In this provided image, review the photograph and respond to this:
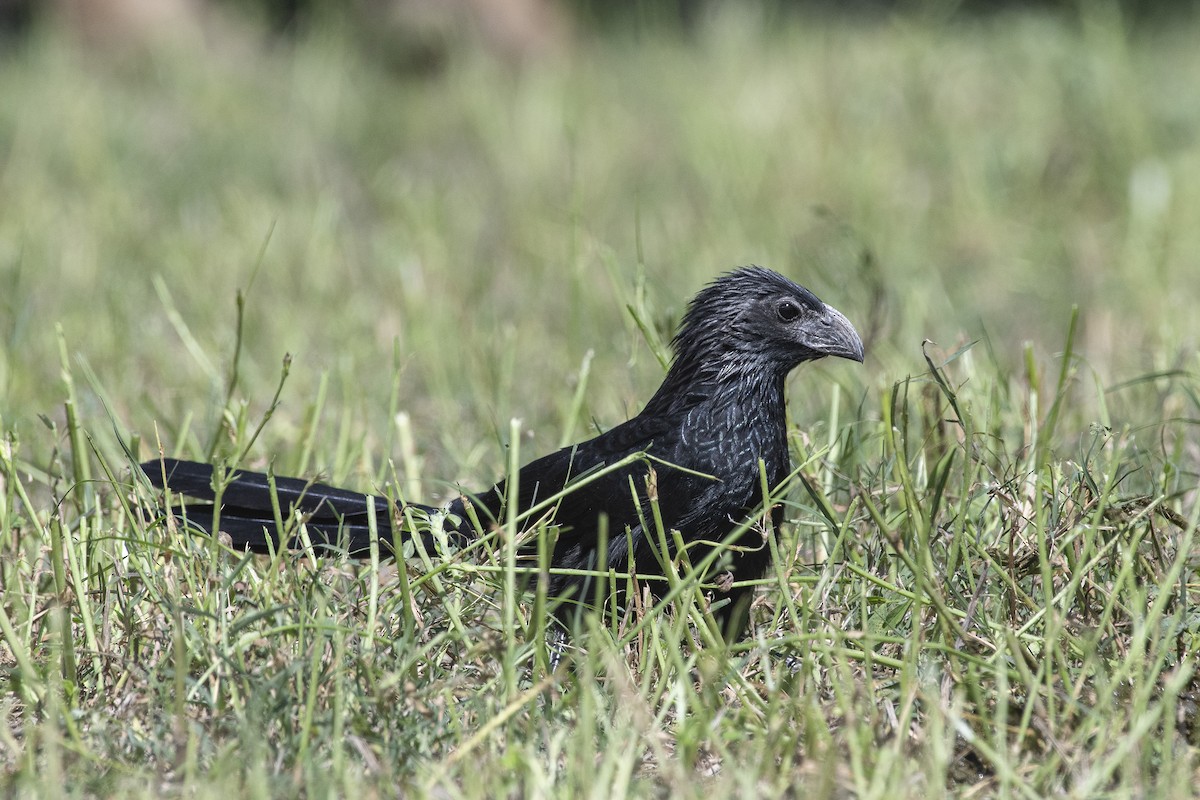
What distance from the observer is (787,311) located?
2830mm

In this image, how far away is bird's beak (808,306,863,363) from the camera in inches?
109

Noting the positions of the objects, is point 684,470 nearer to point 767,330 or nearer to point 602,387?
point 767,330

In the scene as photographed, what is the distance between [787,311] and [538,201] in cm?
356

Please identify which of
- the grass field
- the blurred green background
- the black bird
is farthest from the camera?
the blurred green background

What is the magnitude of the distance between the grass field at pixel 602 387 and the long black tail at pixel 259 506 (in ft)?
0.35

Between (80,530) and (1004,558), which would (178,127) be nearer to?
(80,530)

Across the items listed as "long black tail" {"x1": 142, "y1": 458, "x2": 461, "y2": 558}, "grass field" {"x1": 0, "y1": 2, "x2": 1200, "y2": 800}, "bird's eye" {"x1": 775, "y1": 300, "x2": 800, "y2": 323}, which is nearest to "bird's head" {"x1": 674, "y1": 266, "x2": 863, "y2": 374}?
"bird's eye" {"x1": 775, "y1": 300, "x2": 800, "y2": 323}

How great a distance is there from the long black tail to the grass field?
106 millimetres

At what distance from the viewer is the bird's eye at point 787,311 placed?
2816 mm

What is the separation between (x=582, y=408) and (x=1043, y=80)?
179 inches

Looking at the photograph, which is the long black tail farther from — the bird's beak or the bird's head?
the bird's beak

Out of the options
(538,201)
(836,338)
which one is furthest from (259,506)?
(538,201)

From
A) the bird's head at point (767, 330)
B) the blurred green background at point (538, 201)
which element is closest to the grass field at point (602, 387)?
the blurred green background at point (538, 201)

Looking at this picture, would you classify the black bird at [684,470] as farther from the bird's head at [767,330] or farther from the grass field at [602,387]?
the grass field at [602,387]
